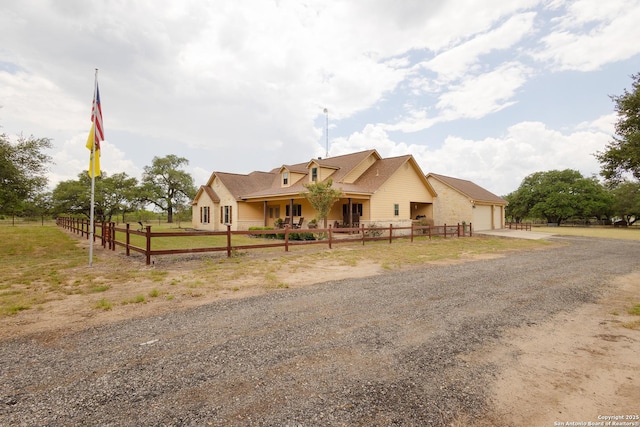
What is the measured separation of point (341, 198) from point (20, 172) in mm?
17394

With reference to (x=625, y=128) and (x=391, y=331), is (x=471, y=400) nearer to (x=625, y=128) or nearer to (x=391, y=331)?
(x=391, y=331)

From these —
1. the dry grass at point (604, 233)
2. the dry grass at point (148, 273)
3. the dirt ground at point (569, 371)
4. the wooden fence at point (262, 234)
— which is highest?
the wooden fence at point (262, 234)

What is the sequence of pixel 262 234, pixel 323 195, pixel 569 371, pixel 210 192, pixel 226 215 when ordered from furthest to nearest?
pixel 210 192 → pixel 226 215 → pixel 323 195 → pixel 262 234 → pixel 569 371

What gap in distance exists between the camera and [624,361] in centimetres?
358

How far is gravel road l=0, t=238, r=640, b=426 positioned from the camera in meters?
2.59

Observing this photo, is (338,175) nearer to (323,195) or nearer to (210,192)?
(323,195)

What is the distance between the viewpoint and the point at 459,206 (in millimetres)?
28328

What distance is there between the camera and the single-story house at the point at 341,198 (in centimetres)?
2269

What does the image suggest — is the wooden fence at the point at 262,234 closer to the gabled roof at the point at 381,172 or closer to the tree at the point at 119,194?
the gabled roof at the point at 381,172

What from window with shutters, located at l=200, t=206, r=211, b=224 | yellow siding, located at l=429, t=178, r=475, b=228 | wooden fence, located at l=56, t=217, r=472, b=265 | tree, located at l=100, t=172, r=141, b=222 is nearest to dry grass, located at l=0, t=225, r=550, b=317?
wooden fence, located at l=56, t=217, r=472, b=265

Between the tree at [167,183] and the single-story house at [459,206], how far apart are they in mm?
36912

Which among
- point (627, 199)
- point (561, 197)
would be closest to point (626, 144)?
point (561, 197)

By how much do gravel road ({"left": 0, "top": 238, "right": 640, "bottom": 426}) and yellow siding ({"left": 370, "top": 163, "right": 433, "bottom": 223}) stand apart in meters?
16.5

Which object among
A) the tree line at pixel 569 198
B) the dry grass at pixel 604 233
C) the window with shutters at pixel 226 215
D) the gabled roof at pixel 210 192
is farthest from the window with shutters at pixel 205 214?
the tree line at pixel 569 198
